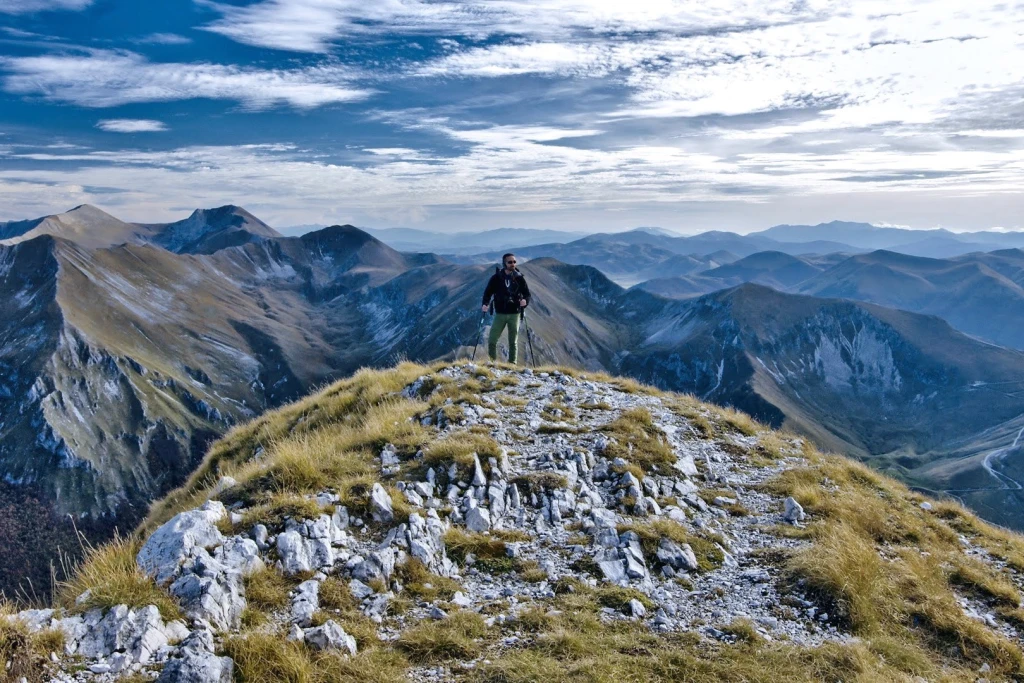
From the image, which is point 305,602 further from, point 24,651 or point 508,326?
point 508,326

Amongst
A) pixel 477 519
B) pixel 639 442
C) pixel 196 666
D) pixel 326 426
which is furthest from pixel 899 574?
pixel 326 426

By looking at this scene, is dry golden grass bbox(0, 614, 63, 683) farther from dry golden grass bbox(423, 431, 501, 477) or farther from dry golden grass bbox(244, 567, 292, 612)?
dry golden grass bbox(423, 431, 501, 477)

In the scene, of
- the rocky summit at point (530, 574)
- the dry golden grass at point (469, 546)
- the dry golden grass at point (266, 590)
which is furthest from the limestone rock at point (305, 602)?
the dry golden grass at point (469, 546)

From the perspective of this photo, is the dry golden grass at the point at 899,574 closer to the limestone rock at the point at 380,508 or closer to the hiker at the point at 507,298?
the limestone rock at the point at 380,508

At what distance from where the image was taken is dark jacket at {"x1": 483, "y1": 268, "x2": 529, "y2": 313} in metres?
23.8

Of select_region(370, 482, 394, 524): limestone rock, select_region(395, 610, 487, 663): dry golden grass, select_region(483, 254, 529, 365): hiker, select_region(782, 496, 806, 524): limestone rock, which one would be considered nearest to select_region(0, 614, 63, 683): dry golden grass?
select_region(395, 610, 487, 663): dry golden grass

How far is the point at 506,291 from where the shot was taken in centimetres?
2384

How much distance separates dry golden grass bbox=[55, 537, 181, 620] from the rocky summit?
36mm

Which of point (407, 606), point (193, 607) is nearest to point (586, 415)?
point (407, 606)

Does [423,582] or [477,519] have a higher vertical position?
[477,519]

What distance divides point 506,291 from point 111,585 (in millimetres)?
18068

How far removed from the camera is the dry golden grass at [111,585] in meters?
7.45

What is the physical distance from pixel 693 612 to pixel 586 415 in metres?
9.34

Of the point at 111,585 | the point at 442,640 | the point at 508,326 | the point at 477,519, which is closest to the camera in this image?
the point at 111,585
